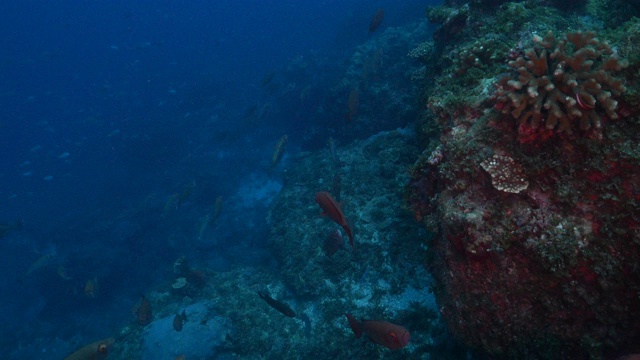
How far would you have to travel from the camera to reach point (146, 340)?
10.5 m

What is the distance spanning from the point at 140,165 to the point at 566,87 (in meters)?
26.8

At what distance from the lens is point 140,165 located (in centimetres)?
2428

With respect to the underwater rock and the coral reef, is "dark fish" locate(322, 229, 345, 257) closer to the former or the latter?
the coral reef

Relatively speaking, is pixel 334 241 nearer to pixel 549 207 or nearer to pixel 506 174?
pixel 506 174

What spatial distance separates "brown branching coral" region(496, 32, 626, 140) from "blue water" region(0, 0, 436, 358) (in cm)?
1103

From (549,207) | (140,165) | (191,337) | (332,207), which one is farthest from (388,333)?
(140,165)

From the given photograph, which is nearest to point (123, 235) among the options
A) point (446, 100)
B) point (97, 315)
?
point (97, 315)

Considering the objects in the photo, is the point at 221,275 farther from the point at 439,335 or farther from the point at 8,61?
the point at 8,61

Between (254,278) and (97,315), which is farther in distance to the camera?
(97,315)

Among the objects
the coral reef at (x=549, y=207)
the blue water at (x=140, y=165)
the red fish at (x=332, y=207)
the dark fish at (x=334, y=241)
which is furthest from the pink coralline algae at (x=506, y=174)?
the blue water at (x=140, y=165)

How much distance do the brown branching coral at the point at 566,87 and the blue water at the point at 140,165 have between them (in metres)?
11.0

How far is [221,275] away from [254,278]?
1797 mm

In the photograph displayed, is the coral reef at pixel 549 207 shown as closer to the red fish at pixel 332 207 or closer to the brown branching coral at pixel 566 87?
the brown branching coral at pixel 566 87

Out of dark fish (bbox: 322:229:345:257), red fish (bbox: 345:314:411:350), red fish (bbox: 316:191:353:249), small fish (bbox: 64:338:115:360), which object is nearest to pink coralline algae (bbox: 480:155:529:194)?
red fish (bbox: 316:191:353:249)
